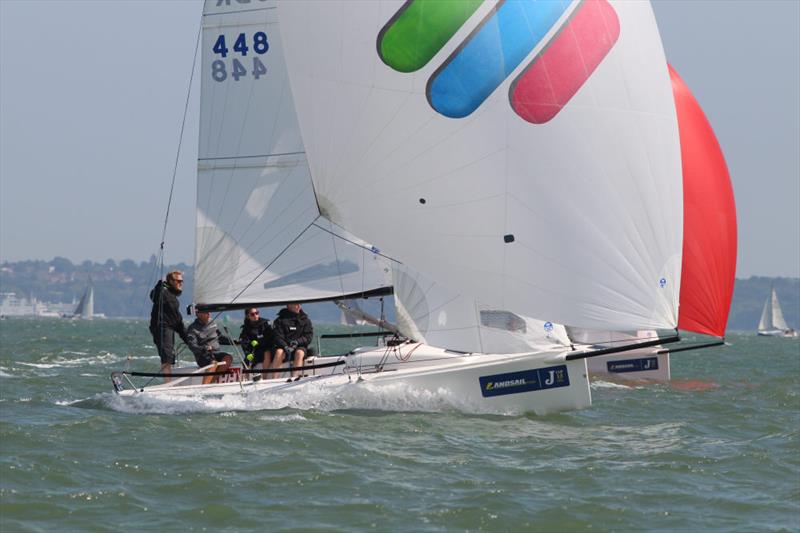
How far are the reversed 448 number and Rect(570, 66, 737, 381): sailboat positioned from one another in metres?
4.79

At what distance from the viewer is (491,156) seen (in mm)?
12141

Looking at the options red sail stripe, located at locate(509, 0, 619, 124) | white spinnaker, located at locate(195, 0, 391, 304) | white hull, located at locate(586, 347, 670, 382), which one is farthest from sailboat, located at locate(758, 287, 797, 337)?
red sail stripe, located at locate(509, 0, 619, 124)

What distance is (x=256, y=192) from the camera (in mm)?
13977

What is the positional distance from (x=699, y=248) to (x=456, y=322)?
4026mm

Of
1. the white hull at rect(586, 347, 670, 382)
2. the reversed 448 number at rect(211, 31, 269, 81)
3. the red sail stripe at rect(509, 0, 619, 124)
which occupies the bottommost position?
the white hull at rect(586, 347, 670, 382)

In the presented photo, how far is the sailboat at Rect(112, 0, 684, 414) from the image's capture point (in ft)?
39.0

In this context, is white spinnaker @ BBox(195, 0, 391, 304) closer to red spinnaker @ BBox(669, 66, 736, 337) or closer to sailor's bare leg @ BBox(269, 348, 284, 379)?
sailor's bare leg @ BBox(269, 348, 284, 379)

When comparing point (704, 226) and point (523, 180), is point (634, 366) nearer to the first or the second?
point (704, 226)

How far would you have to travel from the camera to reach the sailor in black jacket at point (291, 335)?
13.4 meters

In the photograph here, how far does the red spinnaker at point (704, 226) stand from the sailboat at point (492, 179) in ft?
6.29

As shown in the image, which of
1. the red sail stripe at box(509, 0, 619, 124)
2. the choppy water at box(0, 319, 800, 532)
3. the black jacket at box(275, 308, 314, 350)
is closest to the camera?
the choppy water at box(0, 319, 800, 532)

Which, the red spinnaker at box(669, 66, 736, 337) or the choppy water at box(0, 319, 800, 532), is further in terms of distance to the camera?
the red spinnaker at box(669, 66, 736, 337)

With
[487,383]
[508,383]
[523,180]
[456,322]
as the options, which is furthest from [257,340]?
[523,180]

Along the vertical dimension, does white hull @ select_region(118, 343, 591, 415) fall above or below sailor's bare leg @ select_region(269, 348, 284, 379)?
below
